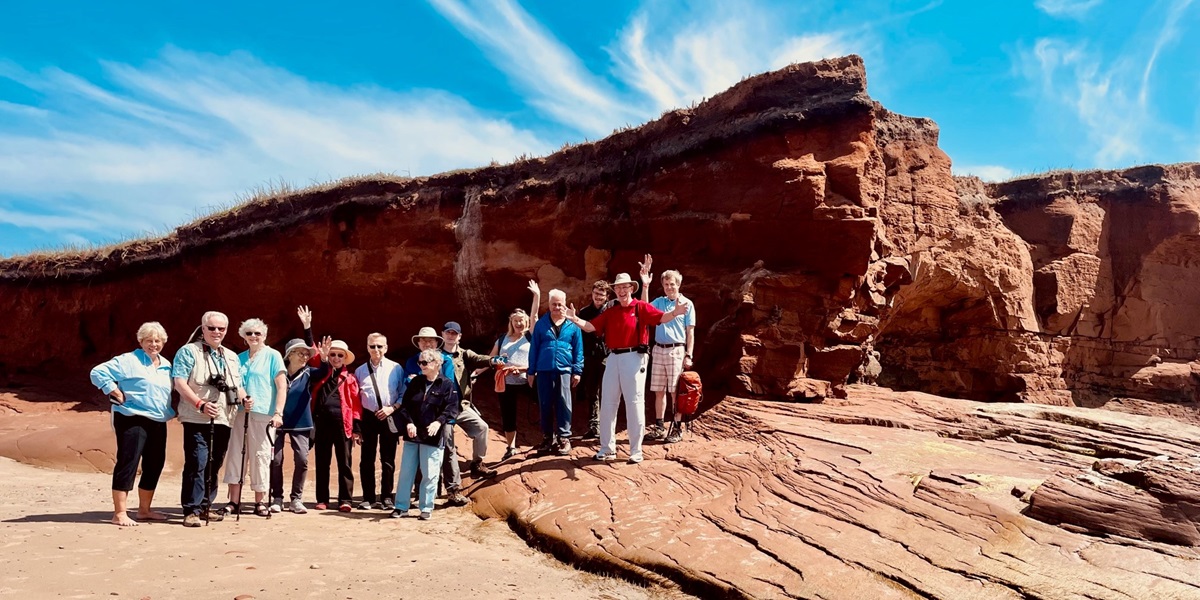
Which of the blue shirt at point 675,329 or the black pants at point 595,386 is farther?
the black pants at point 595,386

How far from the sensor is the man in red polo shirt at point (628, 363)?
665 centimetres

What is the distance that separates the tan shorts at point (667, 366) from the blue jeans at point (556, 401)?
0.86m

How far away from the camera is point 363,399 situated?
7.06m

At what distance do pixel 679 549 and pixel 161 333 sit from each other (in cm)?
427

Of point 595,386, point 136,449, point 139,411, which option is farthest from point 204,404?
point 595,386

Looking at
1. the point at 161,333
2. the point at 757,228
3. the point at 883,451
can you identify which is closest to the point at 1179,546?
the point at 883,451

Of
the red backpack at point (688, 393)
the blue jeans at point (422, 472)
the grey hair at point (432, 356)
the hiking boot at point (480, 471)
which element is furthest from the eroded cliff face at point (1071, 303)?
→ the blue jeans at point (422, 472)

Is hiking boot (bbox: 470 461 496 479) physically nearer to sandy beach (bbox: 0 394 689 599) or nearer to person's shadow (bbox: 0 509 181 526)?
sandy beach (bbox: 0 394 689 599)

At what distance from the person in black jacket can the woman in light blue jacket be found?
1.86 meters

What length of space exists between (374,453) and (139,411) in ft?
6.72

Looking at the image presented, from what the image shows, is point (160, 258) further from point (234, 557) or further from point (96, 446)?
point (234, 557)

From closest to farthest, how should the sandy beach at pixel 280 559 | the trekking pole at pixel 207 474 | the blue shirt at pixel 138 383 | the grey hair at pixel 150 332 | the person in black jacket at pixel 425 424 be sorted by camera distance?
the sandy beach at pixel 280 559, the blue shirt at pixel 138 383, the grey hair at pixel 150 332, the trekking pole at pixel 207 474, the person in black jacket at pixel 425 424

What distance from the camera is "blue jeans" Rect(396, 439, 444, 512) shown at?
6574 mm

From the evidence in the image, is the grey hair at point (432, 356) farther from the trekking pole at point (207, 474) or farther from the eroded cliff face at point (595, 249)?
the eroded cliff face at point (595, 249)
